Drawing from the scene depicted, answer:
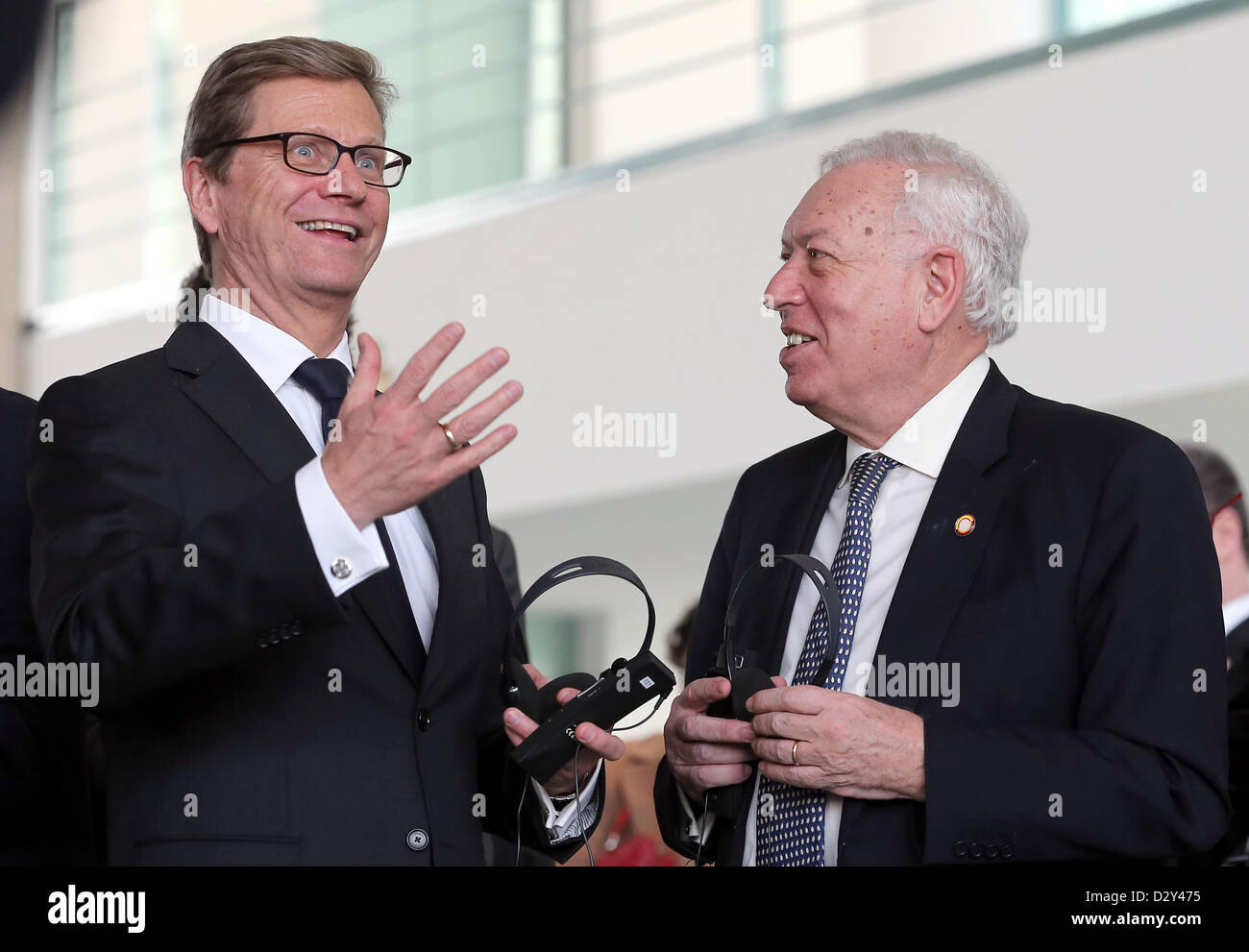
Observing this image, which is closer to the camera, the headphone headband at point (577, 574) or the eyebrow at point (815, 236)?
the headphone headband at point (577, 574)

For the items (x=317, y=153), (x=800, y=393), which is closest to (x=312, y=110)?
(x=317, y=153)

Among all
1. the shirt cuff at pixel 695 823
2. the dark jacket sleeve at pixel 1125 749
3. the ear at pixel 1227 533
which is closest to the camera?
the dark jacket sleeve at pixel 1125 749

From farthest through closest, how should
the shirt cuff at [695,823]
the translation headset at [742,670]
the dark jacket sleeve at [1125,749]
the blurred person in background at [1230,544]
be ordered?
the blurred person in background at [1230,544]
the shirt cuff at [695,823]
the translation headset at [742,670]
the dark jacket sleeve at [1125,749]

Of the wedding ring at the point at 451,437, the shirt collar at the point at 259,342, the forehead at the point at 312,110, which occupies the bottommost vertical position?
the wedding ring at the point at 451,437

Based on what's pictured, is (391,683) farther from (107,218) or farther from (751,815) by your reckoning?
(107,218)

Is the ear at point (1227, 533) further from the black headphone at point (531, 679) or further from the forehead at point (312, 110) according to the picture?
the forehead at point (312, 110)

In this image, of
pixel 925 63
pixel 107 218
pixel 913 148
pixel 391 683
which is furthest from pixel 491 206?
pixel 391 683

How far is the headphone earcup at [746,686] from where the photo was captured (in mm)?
1901

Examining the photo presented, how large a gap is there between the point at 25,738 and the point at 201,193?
76 cm

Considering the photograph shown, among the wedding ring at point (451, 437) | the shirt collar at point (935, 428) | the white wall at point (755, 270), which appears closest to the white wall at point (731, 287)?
the white wall at point (755, 270)

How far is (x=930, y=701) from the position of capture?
6.10 feet

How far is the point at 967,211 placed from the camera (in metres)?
2.19

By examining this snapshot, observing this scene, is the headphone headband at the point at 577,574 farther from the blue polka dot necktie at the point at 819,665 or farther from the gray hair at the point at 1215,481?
the gray hair at the point at 1215,481

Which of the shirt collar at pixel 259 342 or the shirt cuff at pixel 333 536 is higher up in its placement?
the shirt collar at pixel 259 342
